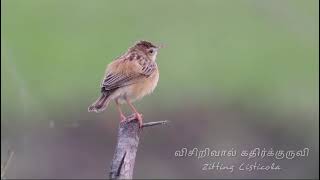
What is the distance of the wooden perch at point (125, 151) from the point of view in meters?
4.34

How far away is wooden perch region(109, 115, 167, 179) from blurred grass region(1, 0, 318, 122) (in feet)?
16.1

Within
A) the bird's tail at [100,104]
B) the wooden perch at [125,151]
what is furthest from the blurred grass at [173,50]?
the wooden perch at [125,151]

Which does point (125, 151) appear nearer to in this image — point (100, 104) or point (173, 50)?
point (100, 104)

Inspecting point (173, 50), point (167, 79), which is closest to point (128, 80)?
point (167, 79)

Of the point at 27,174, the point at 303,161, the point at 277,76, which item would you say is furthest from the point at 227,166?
the point at 277,76

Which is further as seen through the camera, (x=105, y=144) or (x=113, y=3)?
(x=113, y=3)

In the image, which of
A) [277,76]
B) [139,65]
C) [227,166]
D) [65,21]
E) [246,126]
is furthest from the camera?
[65,21]

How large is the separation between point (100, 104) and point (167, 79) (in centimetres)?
462

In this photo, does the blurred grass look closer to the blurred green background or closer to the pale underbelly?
the blurred green background

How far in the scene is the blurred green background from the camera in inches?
348

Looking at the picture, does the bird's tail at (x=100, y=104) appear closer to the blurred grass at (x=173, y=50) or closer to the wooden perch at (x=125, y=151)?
the wooden perch at (x=125, y=151)

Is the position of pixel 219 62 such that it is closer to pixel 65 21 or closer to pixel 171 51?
pixel 171 51

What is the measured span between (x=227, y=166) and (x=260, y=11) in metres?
3.57

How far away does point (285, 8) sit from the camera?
12.1m
